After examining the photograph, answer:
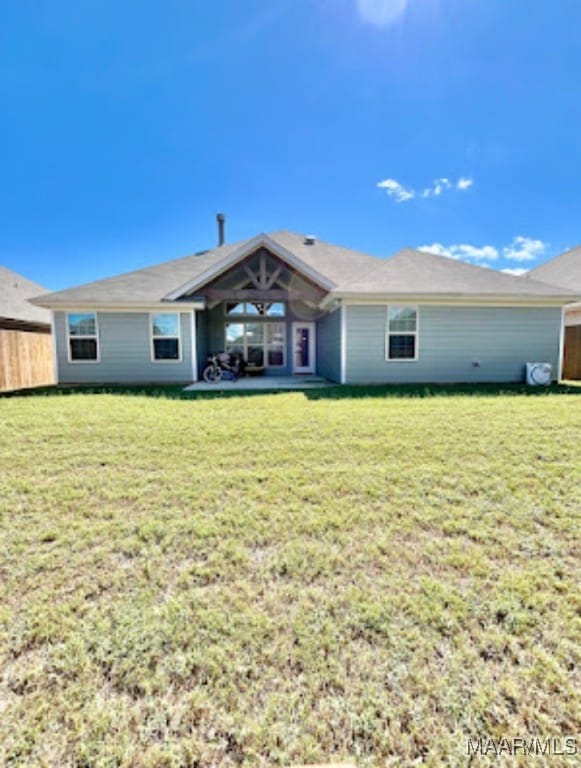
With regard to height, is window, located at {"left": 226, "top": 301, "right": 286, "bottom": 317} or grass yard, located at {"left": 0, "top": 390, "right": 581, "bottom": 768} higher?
window, located at {"left": 226, "top": 301, "right": 286, "bottom": 317}

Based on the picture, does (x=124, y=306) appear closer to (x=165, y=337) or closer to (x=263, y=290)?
(x=165, y=337)

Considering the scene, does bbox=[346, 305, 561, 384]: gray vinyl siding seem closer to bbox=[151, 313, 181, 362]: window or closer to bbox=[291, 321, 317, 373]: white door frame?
bbox=[291, 321, 317, 373]: white door frame

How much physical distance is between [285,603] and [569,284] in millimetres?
18551

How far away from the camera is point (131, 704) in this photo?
1.56 metres

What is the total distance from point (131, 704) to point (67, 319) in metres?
12.0

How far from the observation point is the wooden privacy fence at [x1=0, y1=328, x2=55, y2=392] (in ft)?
38.3

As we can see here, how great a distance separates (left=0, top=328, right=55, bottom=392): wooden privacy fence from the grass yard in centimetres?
927

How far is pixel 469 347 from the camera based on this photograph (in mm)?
10789

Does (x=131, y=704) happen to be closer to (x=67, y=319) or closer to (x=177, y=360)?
(x=177, y=360)

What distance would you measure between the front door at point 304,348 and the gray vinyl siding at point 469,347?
422 cm

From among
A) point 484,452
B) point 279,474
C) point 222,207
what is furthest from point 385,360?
point 222,207

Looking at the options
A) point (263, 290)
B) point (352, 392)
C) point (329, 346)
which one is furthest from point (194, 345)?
point (352, 392)

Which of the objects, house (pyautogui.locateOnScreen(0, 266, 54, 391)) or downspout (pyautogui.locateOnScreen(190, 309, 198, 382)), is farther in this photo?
house (pyautogui.locateOnScreen(0, 266, 54, 391))

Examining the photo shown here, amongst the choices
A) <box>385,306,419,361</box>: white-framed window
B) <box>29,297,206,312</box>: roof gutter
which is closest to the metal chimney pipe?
<box>29,297,206,312</box>: roof gutter
